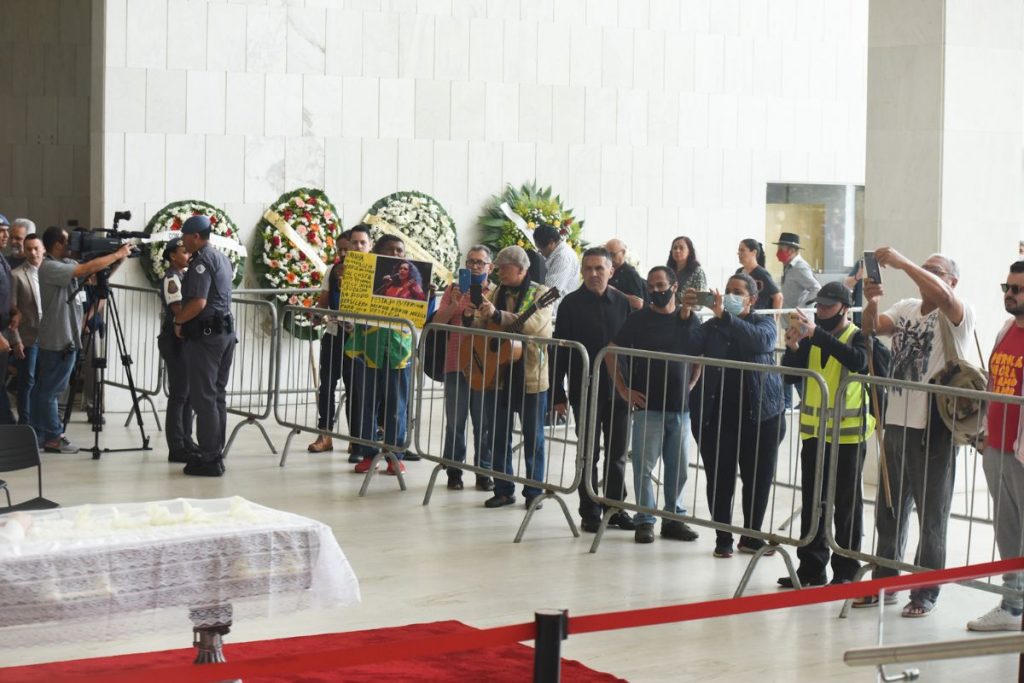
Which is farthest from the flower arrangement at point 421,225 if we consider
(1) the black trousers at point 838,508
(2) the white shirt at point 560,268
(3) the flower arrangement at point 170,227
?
(1) the black trousers at point 838,508

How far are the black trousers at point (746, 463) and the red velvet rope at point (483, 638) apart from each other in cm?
402

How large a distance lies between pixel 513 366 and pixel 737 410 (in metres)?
1.93

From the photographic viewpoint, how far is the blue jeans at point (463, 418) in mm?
10508

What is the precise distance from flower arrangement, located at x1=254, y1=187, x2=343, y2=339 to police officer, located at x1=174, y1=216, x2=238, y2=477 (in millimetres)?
3908

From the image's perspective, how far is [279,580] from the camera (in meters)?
5.71

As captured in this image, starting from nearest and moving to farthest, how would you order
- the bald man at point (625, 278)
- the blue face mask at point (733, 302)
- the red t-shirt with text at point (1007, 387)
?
the red t-shirt with text at point (1007, 387) → the blue face mask at point (733, 302) → the bald man at point (625, 278)

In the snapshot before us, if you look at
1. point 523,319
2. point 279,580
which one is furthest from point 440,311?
point 279,580

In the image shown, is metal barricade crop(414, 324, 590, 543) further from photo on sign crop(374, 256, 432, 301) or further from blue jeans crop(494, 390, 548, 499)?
photo on sign crop(374, 256, 432, 301)

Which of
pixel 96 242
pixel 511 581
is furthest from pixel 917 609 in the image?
pixel 96 242


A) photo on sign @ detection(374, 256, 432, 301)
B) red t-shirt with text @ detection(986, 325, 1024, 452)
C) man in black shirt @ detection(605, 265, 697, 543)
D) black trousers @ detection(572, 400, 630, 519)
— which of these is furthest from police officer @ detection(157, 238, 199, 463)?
red t-shirt with text @ detection(986, 325, 1024, 452)

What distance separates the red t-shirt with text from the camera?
23.9 feet

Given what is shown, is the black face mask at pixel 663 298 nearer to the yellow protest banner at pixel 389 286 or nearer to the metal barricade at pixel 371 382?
the metal barricade at pixel 371 382

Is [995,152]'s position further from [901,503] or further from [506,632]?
[506,632]

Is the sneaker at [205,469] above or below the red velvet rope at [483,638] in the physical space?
below
